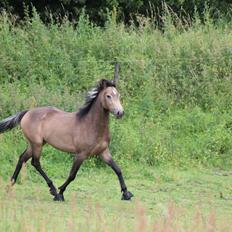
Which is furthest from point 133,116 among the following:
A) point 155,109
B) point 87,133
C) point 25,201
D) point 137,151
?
point 25,201

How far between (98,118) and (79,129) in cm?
31

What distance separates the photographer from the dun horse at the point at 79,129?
1033cm

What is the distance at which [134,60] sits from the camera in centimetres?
1667

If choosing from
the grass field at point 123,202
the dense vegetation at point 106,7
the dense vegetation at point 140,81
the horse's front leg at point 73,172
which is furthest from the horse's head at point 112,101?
the dense vegetation at point 106,7

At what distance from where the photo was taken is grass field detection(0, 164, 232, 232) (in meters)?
7.22

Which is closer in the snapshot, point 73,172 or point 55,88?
point 73,172

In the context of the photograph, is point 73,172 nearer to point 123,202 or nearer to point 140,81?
point 123,202

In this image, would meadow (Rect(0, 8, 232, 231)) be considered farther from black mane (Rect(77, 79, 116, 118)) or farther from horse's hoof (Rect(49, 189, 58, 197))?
black mane (Rect(77, 79, 116, 118))

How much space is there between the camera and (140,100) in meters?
15.6

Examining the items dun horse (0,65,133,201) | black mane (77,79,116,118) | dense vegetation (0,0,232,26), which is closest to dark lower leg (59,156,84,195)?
dun horse (0,65,133,201)

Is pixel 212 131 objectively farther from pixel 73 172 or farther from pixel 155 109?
pixel 73 172

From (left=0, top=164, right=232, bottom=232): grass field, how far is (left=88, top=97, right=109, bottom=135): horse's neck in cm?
95

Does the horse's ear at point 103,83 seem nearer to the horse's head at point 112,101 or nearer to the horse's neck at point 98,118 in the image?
the horse's head at point 112,101

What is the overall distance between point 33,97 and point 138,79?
107 inches
